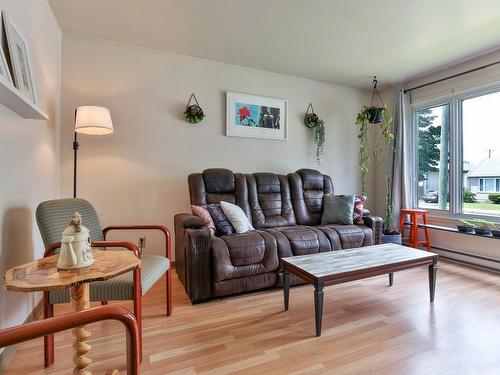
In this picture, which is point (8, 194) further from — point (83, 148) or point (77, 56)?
point (77, 56)

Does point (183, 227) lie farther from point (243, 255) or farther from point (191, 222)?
point (243, 255)

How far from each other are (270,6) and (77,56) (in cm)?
198

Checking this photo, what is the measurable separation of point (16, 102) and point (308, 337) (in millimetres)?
2214

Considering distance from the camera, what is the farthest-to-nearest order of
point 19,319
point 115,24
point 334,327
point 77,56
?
point 77,56
point 115,24
point 334,327
point 19,319

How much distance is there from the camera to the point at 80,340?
1.13 metres

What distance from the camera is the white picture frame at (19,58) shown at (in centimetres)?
149

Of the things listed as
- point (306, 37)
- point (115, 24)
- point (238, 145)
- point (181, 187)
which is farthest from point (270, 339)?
point (115, 24)

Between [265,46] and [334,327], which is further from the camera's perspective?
[265,46]

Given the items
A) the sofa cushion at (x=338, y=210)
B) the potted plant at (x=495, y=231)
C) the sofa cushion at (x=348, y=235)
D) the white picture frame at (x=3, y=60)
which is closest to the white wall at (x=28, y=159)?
the white picture frame at (x=3, y=60)

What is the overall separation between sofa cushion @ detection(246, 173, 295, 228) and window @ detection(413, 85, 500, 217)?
208cm

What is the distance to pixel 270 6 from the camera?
7.32ft

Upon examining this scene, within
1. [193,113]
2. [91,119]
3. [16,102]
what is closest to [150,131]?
[193,113]

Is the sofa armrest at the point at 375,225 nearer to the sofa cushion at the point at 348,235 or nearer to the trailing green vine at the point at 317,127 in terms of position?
the sofa cushion at the point at 348,235

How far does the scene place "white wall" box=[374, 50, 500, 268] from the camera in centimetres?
299
